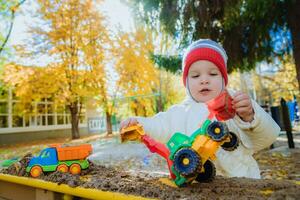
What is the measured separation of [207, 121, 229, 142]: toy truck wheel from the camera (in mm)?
1006

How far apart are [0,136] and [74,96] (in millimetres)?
6037

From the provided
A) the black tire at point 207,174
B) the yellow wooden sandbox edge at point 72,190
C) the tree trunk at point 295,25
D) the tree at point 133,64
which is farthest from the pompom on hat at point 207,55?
the tree at point 133,64

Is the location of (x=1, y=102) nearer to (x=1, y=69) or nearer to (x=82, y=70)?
(x=1, y=69)

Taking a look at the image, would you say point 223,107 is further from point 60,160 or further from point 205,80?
point 60,160

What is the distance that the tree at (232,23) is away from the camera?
16.5ft

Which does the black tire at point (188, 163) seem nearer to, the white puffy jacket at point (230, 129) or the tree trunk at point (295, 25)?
the white puffy jacket at point (230, 129)

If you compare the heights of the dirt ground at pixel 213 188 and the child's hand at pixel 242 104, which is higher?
the child's hand at pixel 242 104

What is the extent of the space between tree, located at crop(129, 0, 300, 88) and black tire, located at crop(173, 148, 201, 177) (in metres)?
4.36

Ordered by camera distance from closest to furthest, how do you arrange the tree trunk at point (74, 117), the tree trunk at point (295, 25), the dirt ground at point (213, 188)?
the dirt ground at point (213, 188) → the tree trunk at point (295, 25) → the tree trunk at point (74, 117)

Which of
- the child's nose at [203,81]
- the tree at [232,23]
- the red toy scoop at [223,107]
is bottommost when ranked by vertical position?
the red toy scoop at [223,107]

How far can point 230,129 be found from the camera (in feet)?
4.60

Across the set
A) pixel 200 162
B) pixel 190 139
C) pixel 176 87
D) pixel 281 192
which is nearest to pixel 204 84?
pixel 190 139

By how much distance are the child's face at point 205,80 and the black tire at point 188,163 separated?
422 millimetres

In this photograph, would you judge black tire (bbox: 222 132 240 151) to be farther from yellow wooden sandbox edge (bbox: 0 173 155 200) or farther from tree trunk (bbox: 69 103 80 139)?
tree trunk (bbox: 69 103 80 139)
